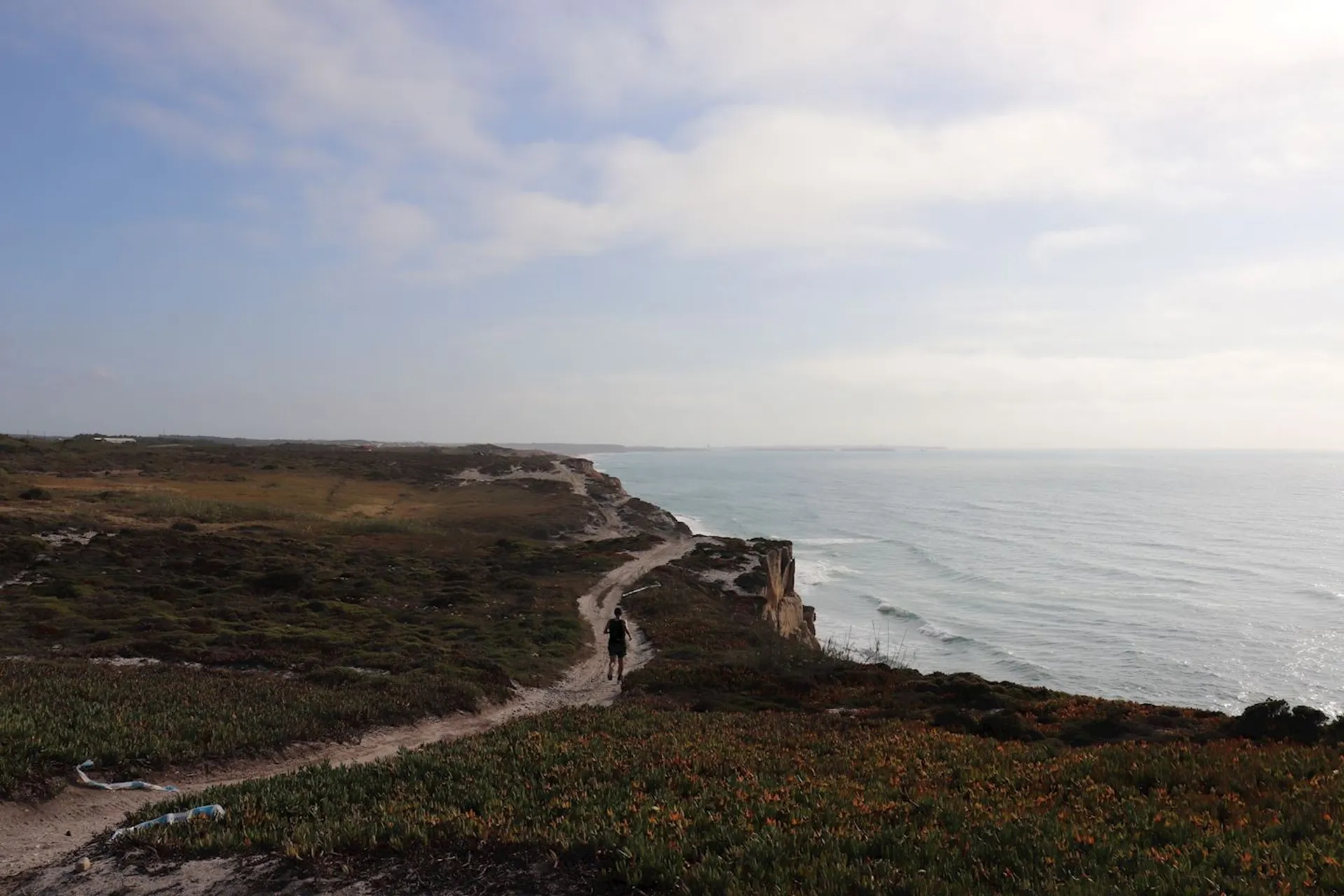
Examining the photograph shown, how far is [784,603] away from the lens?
49031 mm

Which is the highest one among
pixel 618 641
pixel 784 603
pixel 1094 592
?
pixel 618 641

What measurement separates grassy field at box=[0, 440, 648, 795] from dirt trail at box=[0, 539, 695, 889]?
0.49 metres

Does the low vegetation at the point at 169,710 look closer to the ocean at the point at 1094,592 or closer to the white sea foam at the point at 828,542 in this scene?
the ocean at the point at 1094,592

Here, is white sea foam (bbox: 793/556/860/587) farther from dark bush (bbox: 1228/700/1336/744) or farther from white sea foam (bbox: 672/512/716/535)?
dark bush (bbox: 1228/700/1336/744)

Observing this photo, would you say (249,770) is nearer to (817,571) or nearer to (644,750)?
(644,750)

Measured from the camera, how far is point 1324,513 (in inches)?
5118

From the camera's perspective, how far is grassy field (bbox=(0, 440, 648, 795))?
15.3 metres

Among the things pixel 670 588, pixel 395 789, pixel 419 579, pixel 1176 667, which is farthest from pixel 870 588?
pixel 395 789

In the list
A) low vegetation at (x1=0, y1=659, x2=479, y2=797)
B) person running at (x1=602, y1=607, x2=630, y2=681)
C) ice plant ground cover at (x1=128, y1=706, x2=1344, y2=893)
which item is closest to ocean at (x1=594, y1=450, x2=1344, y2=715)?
person running at (x1=602, y1=607, x2=630, y2=681)

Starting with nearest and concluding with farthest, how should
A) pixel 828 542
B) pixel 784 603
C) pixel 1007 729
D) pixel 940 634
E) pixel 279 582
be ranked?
pixel 1007 729
pixel 279 582
pixel 784 603
pixel 940 634
pixel 828 542

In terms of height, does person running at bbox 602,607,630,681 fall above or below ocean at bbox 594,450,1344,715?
above

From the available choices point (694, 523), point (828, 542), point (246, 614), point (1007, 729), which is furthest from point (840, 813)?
point (694, 523)

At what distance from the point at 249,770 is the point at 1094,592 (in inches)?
2703

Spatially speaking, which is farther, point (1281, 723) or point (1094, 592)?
point (1094, 592)
